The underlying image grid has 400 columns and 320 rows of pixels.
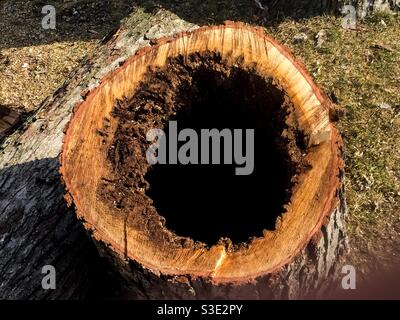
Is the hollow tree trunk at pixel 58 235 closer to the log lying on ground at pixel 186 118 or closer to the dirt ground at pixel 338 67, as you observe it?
the log lying on ground at pixel 186 118

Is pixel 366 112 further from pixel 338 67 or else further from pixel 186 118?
pixel 186 118

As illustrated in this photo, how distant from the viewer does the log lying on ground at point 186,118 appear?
2.35 m

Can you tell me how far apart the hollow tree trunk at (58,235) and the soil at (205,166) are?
0.71 feet

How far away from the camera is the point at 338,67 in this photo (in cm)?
464

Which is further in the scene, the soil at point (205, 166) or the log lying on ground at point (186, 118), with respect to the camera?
the soil at point (205, 166)

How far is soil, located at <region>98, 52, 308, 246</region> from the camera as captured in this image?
256 centimetres

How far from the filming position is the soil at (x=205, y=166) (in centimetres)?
256

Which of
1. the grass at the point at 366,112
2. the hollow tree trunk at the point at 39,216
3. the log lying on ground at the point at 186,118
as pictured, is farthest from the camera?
the grass at the point at 366,112

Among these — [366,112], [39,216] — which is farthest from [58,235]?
[366,112]

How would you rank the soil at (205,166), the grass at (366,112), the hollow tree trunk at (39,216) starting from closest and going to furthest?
the soil at (205,166)
the hollow tree trunk at (39,216)
the grass at (366,112)

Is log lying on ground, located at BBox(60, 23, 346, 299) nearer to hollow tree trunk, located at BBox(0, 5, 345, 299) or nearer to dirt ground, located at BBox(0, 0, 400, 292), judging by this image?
hollow tree trunk, located at BBox(0, 5, 345, 299)

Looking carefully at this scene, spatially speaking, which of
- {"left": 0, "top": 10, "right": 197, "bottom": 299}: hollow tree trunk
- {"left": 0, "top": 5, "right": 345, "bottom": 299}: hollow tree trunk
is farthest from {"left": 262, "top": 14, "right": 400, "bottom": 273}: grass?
{"left": 0, "top": 10, "right": 197, "bottom": 299}: hollow tree trunk

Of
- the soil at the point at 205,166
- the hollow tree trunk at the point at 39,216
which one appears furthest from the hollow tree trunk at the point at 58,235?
the soil at the point at 205,166

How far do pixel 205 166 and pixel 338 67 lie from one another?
78.5 inches
